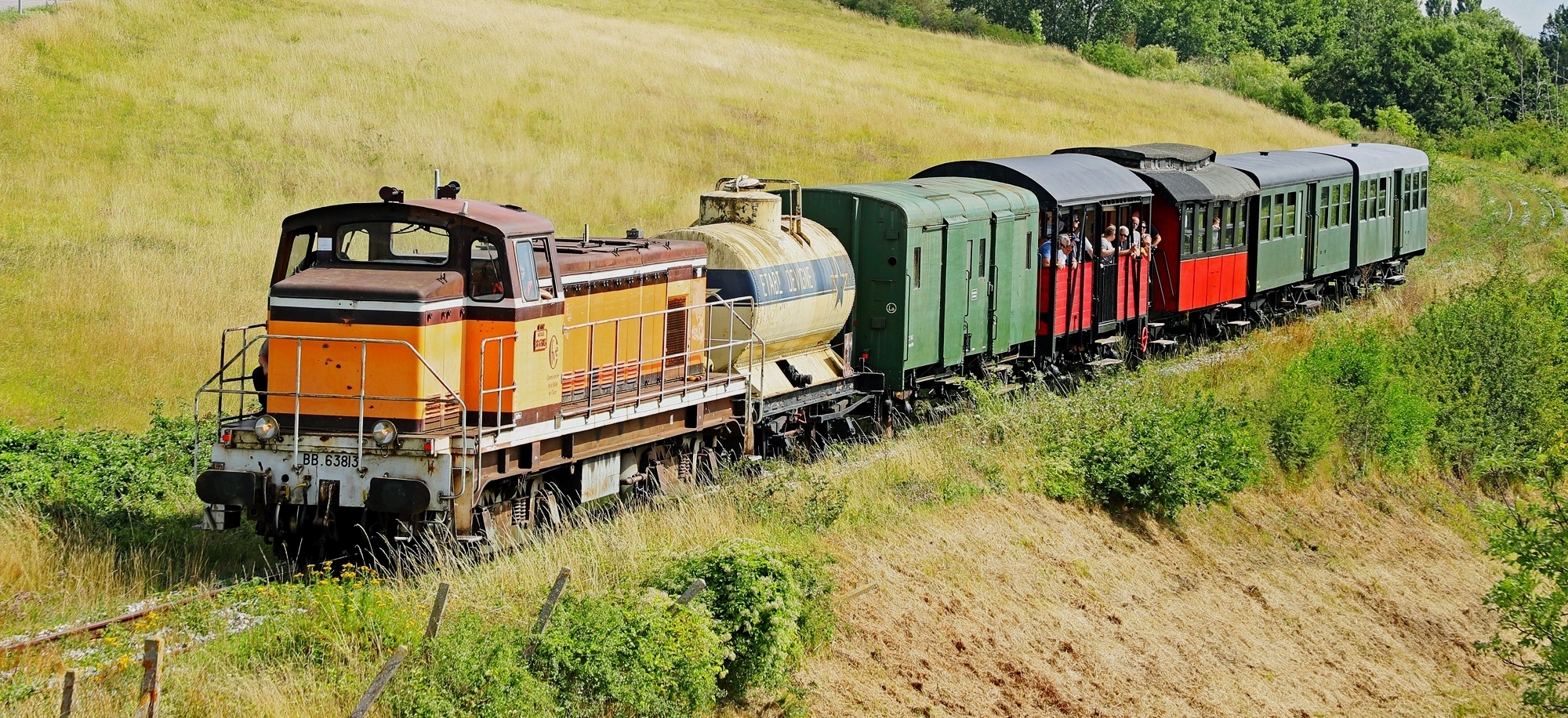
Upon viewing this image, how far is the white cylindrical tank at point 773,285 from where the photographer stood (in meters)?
16.8

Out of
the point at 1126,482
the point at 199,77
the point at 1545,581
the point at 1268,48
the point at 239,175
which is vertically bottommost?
the point at 1545,581

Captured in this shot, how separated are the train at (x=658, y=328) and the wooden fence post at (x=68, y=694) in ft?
14.1

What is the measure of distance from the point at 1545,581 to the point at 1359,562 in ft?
12.8

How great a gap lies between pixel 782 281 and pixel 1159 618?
5.47 meters

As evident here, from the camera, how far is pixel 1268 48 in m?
132

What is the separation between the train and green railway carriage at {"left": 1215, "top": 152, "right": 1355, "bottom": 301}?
577 millimetres

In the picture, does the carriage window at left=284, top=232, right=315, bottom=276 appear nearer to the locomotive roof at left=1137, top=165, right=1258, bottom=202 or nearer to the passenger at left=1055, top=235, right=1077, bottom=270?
the passenger at left=1055, top=235, right=1077, bottom=270

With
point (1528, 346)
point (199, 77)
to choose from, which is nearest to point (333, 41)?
point (199, 77)

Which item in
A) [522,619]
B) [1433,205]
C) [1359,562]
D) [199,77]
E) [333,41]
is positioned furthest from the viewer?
[1433,205]

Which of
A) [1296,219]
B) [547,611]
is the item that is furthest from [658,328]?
[1296,219]

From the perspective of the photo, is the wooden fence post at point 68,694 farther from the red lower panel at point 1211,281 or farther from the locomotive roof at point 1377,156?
the locomotive roof at point 1377,156

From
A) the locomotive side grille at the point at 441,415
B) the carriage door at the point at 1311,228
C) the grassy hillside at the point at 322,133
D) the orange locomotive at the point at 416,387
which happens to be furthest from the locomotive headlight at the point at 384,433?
the carriage door at the point at 1311,228

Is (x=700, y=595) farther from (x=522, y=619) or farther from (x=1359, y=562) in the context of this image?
(x=1359, y=562)

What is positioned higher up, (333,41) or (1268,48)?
(1268,48)
